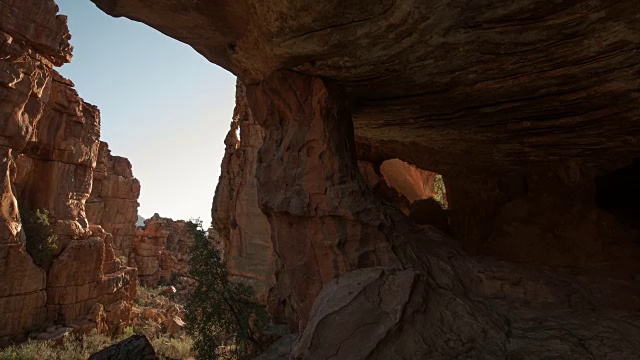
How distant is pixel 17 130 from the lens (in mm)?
12906

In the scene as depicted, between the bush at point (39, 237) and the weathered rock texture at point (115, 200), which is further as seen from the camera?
the weathered rock texture at point (115, 200)

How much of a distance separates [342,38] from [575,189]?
5.87 metres

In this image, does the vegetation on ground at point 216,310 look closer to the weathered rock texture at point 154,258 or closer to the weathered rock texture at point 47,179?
the weathered rock texture at point 47,179

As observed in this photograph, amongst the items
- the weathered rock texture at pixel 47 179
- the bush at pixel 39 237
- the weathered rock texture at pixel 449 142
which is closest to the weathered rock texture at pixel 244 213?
the weathered rock texture at pixel 47 179

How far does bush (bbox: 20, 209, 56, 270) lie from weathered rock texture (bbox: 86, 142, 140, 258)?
40.3ft

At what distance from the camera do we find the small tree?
8383mm

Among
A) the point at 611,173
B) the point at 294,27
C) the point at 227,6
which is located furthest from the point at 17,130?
the point at 611,173

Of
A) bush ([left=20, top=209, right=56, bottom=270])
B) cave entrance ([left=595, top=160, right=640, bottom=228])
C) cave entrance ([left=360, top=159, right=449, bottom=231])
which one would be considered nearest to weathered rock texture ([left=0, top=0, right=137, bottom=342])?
bush ([left=20, top=209, right=56, bottom=270])

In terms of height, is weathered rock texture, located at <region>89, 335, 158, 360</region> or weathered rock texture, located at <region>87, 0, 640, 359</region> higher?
weathered rock texture, located at <region>87, 0, 640, 359</region>

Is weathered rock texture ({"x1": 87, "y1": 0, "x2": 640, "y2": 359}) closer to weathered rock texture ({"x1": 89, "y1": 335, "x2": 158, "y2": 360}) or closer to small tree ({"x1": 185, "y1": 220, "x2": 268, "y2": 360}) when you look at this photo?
small tree ({"x1": 185, "y1": 220, "x2": 268, "y2": 360})

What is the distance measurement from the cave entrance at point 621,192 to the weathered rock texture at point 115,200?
29.0m

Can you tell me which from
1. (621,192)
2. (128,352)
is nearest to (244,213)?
(128,352)

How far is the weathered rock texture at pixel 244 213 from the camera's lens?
46.8 feet

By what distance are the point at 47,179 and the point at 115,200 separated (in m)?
13.8
